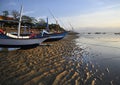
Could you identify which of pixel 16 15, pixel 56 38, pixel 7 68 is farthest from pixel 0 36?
pixel 16 15

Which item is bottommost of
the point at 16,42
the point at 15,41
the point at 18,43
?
the point at 18,43

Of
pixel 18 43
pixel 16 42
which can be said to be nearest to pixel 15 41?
pixel 16 42

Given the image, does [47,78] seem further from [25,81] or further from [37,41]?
[37,41]

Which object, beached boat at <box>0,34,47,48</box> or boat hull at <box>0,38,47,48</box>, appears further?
boat hull at <box>0,38,47,48</box>

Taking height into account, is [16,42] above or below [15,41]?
below

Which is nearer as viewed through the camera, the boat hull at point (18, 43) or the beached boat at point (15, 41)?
the beached boat at point (15, 41)

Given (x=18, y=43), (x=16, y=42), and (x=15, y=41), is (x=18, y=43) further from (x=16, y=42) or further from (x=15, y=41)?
(x=15, y=41)

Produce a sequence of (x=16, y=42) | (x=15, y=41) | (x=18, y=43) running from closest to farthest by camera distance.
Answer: (x=15, y=41) < (x=16, y=42) < (x=18, y=43)

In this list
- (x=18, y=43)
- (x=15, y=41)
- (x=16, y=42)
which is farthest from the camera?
(x=18, y=43)

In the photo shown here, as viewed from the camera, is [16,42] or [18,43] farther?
[18,43]

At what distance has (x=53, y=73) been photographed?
325 inches

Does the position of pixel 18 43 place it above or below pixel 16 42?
below

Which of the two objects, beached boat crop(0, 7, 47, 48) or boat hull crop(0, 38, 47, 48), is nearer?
beached boat crop(0, 7, 47, 48)

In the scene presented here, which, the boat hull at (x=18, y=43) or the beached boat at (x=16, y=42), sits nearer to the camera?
the beached boat at (x=16, y=42)
